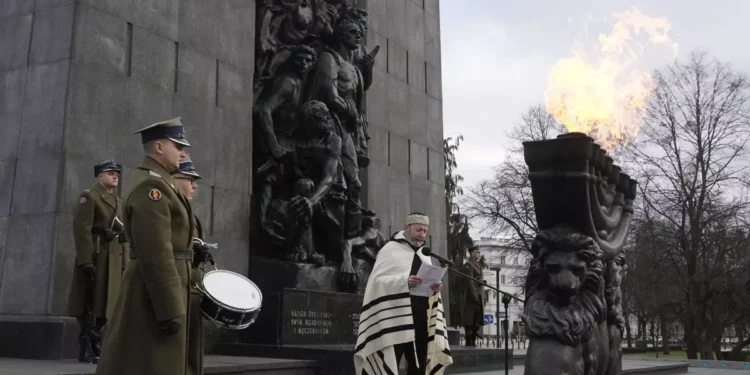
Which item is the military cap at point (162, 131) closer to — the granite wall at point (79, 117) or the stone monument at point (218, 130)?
the granite wall at point (79, 117)

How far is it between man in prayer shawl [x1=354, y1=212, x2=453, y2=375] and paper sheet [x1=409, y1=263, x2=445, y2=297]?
5cm

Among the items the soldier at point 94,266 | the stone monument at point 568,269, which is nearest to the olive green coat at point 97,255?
the soldier at point 94,266

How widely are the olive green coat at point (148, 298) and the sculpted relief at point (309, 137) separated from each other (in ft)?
18.8

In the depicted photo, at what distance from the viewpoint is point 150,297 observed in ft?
14.2

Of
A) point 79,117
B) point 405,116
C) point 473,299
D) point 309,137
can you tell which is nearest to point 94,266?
point 79,117

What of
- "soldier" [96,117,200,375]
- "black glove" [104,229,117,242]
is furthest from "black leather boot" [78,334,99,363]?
"soldier" [96,117,200,375]

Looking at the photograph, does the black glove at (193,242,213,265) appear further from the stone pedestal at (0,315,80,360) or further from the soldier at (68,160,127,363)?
the stone pedestal at (0,315,80,360)

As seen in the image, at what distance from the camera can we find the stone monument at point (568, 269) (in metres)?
4.73

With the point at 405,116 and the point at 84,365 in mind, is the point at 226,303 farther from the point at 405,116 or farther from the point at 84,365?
the point at 405,116

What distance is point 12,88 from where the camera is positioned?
8578mm

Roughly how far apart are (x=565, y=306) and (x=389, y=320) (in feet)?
6.62

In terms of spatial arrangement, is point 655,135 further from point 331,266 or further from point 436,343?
point 436,343

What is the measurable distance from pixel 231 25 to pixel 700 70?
24.5m

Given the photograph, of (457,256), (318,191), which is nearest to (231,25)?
(318,191)
